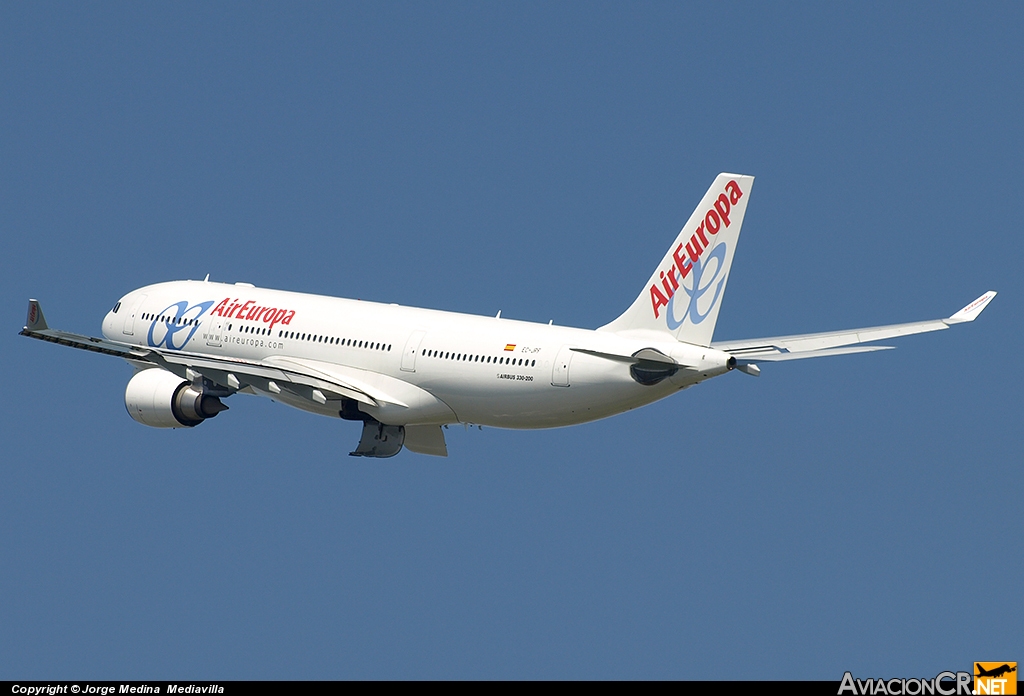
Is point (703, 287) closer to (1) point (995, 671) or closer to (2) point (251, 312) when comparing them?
(1) point (995, 671)

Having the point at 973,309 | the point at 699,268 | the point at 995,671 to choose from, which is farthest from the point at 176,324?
the point at 995,671

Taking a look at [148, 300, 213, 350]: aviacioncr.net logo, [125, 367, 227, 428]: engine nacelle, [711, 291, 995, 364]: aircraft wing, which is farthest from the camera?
[148, 300, 213, 350]: aviacioncr.net logo

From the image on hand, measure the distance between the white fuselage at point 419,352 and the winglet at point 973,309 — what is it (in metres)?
6.97

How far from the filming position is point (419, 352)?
5972 cm

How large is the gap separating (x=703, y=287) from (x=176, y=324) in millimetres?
19601

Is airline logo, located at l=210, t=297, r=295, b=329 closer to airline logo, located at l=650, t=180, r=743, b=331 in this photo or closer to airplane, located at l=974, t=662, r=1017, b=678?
airline logo, located at l=650, t=180, r=743, b=331

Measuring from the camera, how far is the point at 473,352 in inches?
2299

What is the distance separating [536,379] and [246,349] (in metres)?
11.7

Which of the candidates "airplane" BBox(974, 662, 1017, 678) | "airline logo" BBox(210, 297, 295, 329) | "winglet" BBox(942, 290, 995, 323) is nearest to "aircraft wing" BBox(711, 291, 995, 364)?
"winglet" BBox(942, 290, 995, 323)

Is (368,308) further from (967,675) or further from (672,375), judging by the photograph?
(967,675)

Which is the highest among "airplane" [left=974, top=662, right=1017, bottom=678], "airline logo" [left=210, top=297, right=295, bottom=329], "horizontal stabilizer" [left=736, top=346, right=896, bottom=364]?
"airline logo" [left=210, top=297, right=295, bottom=329]

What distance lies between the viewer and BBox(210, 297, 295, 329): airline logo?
2510 inches

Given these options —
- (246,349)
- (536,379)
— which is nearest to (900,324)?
(536,379)

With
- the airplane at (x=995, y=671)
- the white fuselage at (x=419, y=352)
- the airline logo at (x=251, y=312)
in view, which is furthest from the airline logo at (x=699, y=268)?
the airline logo at (x=251, y=312)
